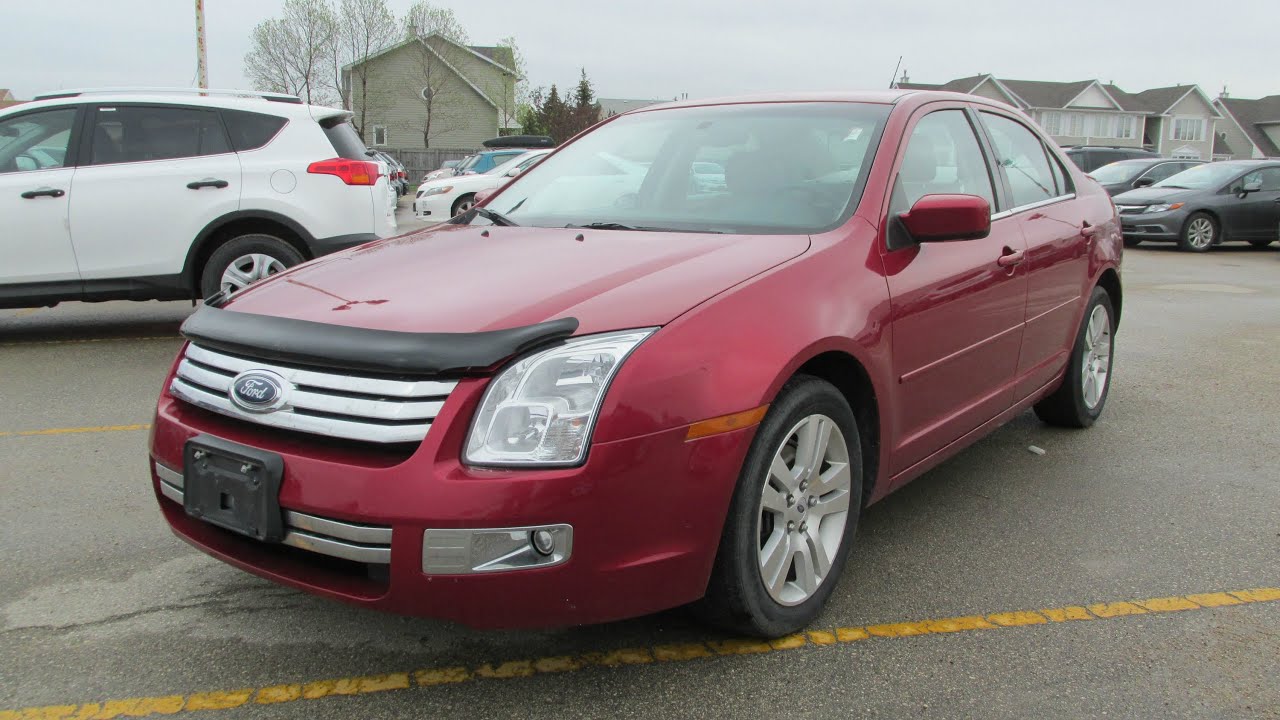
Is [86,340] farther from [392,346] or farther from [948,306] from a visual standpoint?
[948,306]

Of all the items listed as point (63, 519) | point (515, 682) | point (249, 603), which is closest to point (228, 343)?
point (249, 603)

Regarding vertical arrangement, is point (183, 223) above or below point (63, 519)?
above

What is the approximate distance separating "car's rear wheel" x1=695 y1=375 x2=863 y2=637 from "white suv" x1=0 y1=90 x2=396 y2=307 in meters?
5.18

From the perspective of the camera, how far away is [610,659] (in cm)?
276

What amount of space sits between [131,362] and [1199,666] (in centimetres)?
631

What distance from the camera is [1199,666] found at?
277cm

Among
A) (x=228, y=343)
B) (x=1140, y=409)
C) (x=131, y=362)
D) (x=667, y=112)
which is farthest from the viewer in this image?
(x=131, y=362)

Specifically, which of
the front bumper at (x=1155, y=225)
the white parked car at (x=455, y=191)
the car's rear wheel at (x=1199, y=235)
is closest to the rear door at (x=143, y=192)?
the white parked car at (x=455, y=191)

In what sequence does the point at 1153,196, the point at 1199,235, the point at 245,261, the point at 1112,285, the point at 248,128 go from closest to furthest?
the point at 1112,285, the point at 245,261, the point at 248,128, the point at 1199,235, the point at 1153,196

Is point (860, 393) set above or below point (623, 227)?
below

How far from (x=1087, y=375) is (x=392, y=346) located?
3.86 meters

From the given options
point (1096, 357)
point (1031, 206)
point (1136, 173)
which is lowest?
point (1096, 357)

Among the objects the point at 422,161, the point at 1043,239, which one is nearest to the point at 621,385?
the point at 1043,239

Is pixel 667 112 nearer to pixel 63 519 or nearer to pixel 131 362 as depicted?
pixel 63 519
